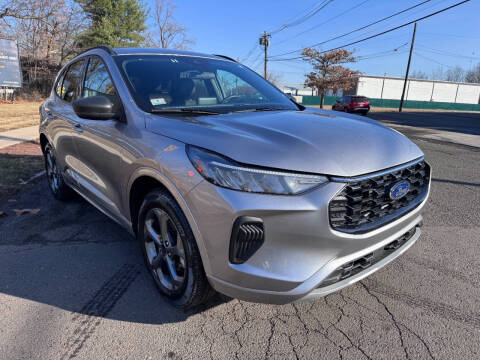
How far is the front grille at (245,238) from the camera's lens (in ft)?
5.45

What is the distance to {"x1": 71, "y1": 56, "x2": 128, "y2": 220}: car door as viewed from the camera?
8.29ft

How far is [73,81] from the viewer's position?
3801mm

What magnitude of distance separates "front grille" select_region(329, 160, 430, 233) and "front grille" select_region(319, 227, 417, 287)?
19 cm

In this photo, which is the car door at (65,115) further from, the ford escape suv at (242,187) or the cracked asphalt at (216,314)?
the cracked asphalt at (216,314)

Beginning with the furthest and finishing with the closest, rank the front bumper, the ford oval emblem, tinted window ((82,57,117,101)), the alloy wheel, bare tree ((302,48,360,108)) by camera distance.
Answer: bare tree ((302,48,360,108)) → tinted window ((82,57,117,101)) → the alloy wheel → the ford oval emblem → the front bumper

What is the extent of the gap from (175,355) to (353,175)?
1.45 meters

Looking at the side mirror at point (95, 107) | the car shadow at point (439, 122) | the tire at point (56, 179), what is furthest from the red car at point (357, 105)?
the side mirror at point (95, 107)

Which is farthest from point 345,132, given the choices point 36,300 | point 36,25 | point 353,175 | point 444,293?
point 36,25

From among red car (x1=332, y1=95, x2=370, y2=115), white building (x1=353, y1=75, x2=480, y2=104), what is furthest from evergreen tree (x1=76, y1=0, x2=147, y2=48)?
white building (x1=353, y1=75, x2=480, y2=104)

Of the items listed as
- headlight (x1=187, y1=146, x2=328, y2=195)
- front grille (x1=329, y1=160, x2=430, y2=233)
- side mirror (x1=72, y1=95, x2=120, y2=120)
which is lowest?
front grille (x1=329, y1=160, x2=430, y2=233)

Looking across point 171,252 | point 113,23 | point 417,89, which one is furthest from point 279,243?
point 417,89

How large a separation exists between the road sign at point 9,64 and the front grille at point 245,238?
2699 centimetres

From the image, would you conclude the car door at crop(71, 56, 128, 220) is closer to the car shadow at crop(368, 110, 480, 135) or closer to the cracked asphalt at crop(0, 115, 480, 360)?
the cracked asphalt at crop(0, 115, 480, 360)

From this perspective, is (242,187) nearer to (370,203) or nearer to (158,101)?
(370,203)
